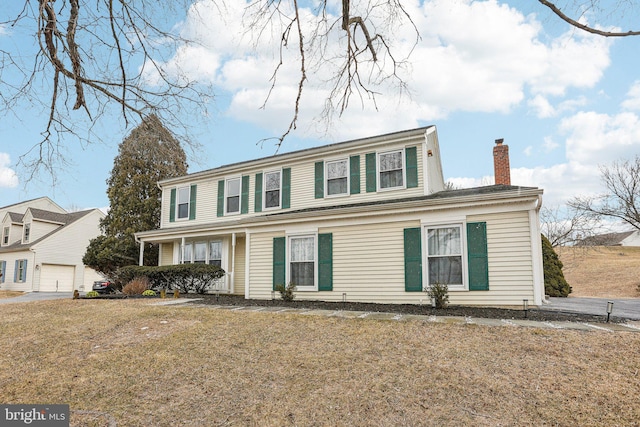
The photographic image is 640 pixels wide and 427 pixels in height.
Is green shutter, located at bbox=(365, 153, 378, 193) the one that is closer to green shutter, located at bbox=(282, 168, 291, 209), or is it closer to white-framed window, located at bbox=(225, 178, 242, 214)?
green shutter, located at bbox=(282, 168, 291, 209)

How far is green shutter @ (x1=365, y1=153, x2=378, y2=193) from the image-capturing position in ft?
43.3

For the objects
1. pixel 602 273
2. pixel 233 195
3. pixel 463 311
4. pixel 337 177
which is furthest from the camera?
pixel 602 273

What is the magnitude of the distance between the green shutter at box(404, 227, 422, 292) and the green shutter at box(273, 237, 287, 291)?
3902 mm

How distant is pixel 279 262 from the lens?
12523mm

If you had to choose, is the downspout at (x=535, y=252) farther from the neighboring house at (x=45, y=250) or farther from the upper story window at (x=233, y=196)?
the neighboring house at (x=45, y=250)

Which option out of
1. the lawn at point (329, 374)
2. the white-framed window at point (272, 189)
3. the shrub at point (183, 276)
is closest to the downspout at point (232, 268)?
the shrub at point (183, 276)

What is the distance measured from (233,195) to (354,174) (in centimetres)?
574

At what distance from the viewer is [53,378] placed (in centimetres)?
534

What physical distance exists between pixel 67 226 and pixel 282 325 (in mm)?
24621

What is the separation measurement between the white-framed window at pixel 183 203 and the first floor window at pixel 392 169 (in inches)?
372

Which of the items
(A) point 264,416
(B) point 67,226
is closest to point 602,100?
(A) point 264,416

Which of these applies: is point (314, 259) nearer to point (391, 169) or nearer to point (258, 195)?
point (391, 169)

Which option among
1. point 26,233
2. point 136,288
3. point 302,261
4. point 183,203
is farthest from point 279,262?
point 26,233

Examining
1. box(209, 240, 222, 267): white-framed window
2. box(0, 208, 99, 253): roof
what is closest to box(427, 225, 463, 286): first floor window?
box(209, 240, 222, 267): white-framed window
